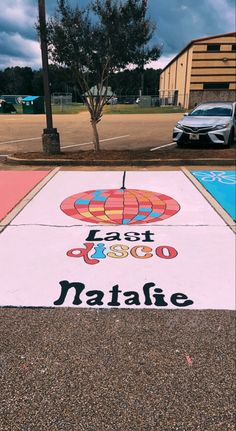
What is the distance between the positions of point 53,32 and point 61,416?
31.4 feet

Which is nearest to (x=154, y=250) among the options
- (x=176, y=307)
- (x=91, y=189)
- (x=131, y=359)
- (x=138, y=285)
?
(x=138, y=285)

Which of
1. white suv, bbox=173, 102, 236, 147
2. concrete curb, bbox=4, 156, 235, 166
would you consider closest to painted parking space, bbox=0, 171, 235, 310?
concrete curb, bbox=4, 156, 235, 166

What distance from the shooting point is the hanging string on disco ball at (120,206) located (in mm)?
5398

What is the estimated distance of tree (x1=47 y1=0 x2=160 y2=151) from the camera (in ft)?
30.0

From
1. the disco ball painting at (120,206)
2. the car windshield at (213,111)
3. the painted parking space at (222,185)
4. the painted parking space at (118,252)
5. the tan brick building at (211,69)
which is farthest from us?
the tan brick building at (211,69)

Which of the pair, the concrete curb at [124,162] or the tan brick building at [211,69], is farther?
the tan brick building at [211,69]

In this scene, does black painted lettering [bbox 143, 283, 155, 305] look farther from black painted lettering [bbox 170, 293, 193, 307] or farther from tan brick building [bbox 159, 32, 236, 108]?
tan brick building [bbox 159, 32, 236, 108]

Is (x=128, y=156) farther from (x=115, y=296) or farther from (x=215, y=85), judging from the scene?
(x=215, y=85)

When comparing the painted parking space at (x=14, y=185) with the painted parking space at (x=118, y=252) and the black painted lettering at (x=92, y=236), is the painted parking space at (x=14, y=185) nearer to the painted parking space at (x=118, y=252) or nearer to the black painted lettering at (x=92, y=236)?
the painted parking space at (x=118, y=252)

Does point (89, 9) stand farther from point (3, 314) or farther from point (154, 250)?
point (3, 314)

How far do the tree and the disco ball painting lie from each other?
15.1 ft

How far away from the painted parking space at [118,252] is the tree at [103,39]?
15.5 ft

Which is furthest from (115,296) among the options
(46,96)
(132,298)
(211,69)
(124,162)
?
(211,69)

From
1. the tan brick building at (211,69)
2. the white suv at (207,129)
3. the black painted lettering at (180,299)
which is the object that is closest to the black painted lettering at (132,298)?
the black painted lettering at (180,299)
